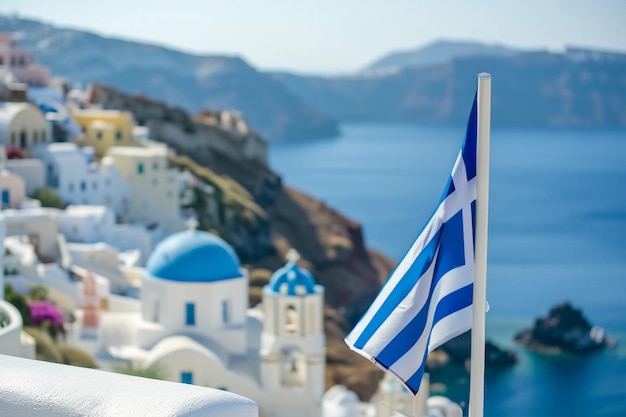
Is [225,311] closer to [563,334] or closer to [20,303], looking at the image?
[20,303]

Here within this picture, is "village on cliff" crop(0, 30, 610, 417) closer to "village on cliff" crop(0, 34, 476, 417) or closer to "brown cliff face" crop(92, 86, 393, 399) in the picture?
"village on cliff" crop(0, 34, 476, 417)

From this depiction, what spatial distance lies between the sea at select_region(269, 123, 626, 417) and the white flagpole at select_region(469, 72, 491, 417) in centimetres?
487

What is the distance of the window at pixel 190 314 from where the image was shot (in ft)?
77.9

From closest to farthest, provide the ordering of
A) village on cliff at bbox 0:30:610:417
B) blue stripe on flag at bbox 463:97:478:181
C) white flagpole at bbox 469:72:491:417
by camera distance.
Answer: white flagpole at bbox 469:72:491:417, blue stripe on flag at bbox 463:97:478:181, village on cliff at bbox 0:30:610:417

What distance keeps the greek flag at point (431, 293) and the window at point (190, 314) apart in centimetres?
1632

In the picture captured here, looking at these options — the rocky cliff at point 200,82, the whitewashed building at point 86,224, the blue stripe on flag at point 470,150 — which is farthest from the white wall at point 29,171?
the rocky cliff at point 200,82

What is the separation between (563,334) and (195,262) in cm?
3936

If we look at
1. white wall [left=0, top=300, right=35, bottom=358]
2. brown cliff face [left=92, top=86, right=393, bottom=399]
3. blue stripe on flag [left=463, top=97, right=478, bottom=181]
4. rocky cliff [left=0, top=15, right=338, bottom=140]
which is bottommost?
rocky cliff [left=0, top=15, right=338, bottom=140]

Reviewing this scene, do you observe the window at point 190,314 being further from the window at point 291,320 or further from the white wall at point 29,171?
the white wall at point 29,171

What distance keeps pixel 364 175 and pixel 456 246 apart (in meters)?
129

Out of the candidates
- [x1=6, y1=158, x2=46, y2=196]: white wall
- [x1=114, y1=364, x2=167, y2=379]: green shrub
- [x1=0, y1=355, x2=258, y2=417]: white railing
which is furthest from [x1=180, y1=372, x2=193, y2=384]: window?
[x1=0, y1=355, x2=258, y2=417]: white railing

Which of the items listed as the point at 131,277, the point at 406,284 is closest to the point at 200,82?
the point at 131,277

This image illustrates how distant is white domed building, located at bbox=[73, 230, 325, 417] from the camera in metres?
23.5

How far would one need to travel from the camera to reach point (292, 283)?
2380 centimetres
